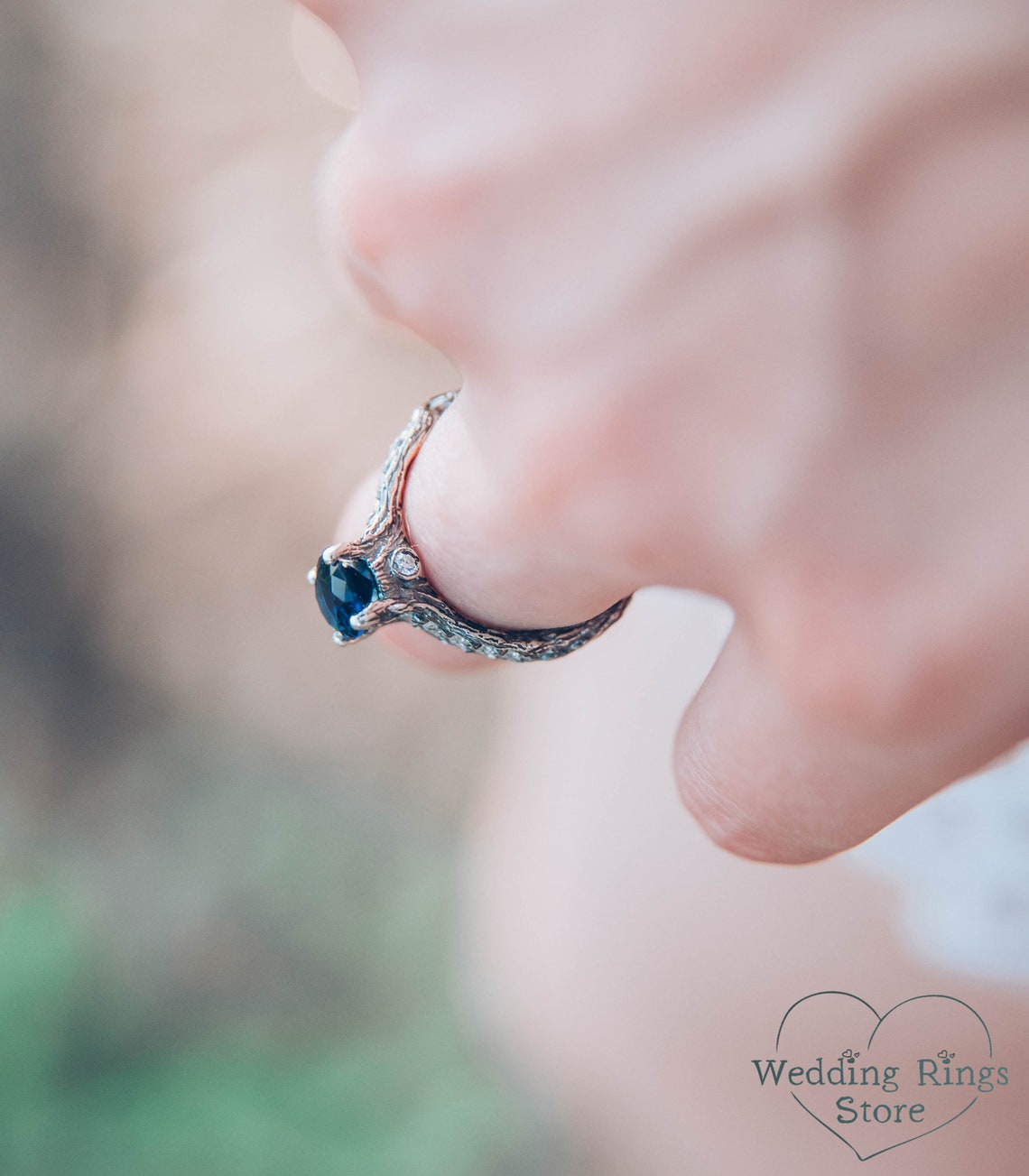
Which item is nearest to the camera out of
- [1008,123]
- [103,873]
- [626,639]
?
[1008,123]

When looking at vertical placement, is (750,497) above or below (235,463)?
below

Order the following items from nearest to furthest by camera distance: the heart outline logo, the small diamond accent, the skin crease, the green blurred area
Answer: the skin crease → the small diamond accent → the heart outline logo → the green blurred area

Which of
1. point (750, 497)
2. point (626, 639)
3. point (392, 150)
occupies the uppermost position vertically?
point (626, 639)

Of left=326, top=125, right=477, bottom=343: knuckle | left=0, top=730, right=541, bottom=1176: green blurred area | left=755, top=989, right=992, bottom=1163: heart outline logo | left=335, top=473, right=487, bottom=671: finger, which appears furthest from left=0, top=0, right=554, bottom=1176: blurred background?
left=326, top=125, right=477, bottom=343: knuckle

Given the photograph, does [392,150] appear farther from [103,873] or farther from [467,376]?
[103,873]

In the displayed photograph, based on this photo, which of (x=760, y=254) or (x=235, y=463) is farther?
(x=235, y=463)

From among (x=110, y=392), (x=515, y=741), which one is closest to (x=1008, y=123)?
(x=515, y=741)

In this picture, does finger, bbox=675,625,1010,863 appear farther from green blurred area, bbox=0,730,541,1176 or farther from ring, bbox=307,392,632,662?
green blurred area, bbox=0,730,541,1176
